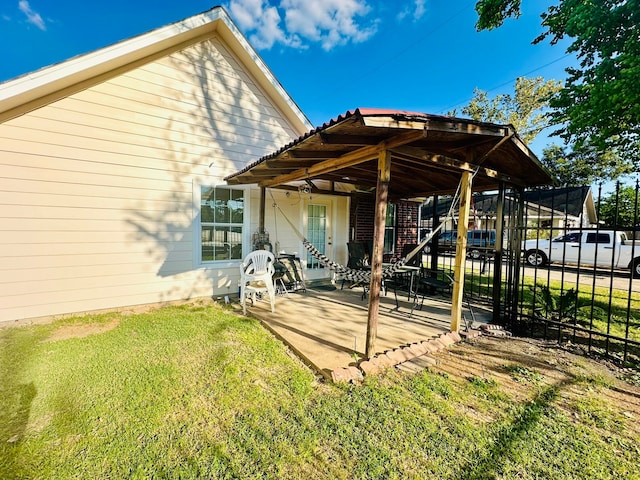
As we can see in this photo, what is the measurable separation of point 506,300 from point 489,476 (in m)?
3.36

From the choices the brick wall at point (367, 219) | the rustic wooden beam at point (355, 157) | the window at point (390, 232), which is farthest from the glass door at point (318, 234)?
the window at point (390, 232)

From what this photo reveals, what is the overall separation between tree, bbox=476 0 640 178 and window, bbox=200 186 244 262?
6.54 m

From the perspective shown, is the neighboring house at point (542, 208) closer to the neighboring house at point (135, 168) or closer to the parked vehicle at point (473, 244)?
the parked vehicle at point (473, 244)

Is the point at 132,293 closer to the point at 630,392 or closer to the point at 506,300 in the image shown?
the point at 506,300

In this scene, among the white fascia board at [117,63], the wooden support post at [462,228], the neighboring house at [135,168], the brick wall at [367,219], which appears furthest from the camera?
the brick wall at [367,219]

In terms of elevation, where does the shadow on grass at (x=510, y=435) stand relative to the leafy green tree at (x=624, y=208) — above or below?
below

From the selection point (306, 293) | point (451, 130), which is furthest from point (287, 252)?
point (451, 130)

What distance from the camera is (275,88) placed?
5.89 metres

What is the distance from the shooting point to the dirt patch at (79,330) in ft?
12.1

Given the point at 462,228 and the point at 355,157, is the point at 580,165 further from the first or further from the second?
the point at 355,157

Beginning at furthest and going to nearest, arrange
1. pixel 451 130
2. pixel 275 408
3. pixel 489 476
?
pixel 451 130
pixel 275 408
pixel 489 476

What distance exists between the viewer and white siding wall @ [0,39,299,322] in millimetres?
3984

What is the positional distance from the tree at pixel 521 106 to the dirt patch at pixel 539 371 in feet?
63.3

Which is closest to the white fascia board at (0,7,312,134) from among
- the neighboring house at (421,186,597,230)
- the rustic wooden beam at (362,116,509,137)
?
the rustic wooden beam at (362,116,509,137)
